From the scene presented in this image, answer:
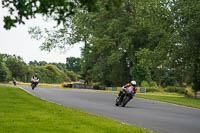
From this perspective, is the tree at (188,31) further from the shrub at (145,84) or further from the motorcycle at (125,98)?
the shrub at (145,84)

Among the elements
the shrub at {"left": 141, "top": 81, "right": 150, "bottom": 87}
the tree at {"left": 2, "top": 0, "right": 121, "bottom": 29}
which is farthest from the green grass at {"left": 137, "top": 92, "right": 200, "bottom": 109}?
the shrub at {"left": 141, "top": 81, "right": 150, "bottom": 87}

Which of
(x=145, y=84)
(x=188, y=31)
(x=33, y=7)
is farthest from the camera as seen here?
(x=145, y=84)

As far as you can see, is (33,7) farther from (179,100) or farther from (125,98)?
(179,100)

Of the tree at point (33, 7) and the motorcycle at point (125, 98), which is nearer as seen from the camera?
the tree at point (33, 7)

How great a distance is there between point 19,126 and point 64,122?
1666mm

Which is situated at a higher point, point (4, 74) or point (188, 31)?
point (188, 31)

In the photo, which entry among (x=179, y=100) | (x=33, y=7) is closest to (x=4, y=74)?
(x=179, y=100)

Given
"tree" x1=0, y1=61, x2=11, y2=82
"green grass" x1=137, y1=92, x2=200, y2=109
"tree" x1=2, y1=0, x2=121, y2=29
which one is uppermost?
"tree" x1=0, y1=61, x2=11, y2=82

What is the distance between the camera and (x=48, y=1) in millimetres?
6645

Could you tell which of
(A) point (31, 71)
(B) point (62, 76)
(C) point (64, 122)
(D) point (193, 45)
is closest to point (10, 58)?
(A) point (31, 71)

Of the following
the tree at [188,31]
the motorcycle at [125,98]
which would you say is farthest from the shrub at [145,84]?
the motorcycle at [125,98]

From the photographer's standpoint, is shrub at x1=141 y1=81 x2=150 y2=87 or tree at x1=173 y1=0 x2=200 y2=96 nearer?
tree at x1=173 y1=0 x2=200 y2=96

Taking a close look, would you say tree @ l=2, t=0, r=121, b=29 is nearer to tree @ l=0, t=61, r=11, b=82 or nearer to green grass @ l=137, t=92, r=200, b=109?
green grass @ l=137, t=92, r=200, b=109

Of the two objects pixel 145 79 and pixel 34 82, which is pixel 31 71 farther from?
pixel 34 82
